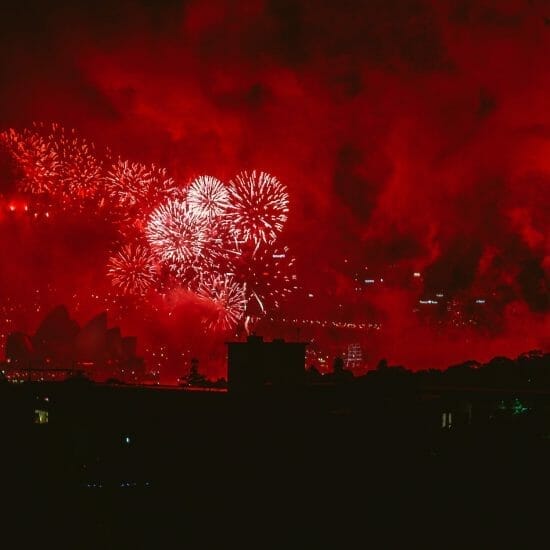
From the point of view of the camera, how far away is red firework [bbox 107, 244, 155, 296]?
42938 millimetres

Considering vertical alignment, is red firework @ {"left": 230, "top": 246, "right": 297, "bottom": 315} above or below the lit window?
above

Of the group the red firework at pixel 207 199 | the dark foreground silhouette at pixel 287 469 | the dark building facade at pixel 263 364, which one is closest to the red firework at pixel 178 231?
the red firework at pixel 207 199

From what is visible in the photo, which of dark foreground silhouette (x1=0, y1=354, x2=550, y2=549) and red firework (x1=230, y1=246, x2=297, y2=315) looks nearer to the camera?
dark foreground silhouette (x1=0, y1=354, x2=550, y2=549)

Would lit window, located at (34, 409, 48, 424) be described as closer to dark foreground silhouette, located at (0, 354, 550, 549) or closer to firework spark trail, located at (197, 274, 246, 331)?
dark foreground silhouette, located at (0, 354, 550, 549)

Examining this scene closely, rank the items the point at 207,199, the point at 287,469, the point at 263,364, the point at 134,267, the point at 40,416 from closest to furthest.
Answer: the point at 287,469, the point at 263,364, the point at 40,416, the point at 207,199, the point at 134,267

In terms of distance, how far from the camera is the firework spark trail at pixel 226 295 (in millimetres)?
40219

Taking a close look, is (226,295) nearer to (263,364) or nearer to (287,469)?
(263,364)

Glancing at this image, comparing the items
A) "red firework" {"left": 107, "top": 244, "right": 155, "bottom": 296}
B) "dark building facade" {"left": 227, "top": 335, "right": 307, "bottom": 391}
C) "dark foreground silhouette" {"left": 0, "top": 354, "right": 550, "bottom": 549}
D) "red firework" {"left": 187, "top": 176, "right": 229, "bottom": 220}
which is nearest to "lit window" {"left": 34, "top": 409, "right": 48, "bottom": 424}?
"dark foreground silhouette" {"left": 0, "top": 354, "right": 550, "bottom": 549}

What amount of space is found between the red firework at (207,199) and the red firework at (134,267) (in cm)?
591

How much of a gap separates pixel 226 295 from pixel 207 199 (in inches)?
207

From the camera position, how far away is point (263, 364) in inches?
876

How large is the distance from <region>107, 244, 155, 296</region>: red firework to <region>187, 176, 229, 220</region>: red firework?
5.91 metres

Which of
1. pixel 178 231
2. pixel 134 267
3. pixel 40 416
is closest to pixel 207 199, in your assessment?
pixel 178 231

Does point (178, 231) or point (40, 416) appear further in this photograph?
point (178, 231)
